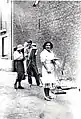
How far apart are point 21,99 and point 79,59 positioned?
16.1 inches

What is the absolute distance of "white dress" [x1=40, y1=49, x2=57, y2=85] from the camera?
3.91 feet

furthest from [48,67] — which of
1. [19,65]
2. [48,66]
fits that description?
[19,65]

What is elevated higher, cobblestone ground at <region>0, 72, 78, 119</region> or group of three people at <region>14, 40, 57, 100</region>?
group of three people at <region>14, 40, 57, 100</region>

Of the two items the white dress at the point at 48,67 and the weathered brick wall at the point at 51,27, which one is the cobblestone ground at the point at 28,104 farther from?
the weathered brick wall at the point at 51,27

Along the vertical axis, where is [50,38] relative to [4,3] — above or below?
below

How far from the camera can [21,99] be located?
118 centimetres

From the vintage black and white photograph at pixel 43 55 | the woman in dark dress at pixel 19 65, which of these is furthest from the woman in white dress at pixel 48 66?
the woman in dark dress at pixel 19 65

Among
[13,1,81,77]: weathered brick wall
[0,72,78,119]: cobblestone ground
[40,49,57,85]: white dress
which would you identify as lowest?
[0,72,78,119]: cobblestone ground

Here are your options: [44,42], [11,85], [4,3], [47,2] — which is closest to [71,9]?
[47,2]

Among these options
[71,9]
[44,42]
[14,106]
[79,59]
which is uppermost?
[71,9]

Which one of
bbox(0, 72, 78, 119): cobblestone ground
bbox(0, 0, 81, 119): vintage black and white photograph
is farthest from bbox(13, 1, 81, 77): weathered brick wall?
bbox(0, 72, 78, 119): cobblestone ground

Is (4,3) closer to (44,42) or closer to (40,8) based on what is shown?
(40,8)

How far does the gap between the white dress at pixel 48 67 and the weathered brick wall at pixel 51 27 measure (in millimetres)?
31

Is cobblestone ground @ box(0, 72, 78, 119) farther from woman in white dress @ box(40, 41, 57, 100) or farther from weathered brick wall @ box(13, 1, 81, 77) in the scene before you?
weathered brick wall @ box(13, 1, 81, 77)
